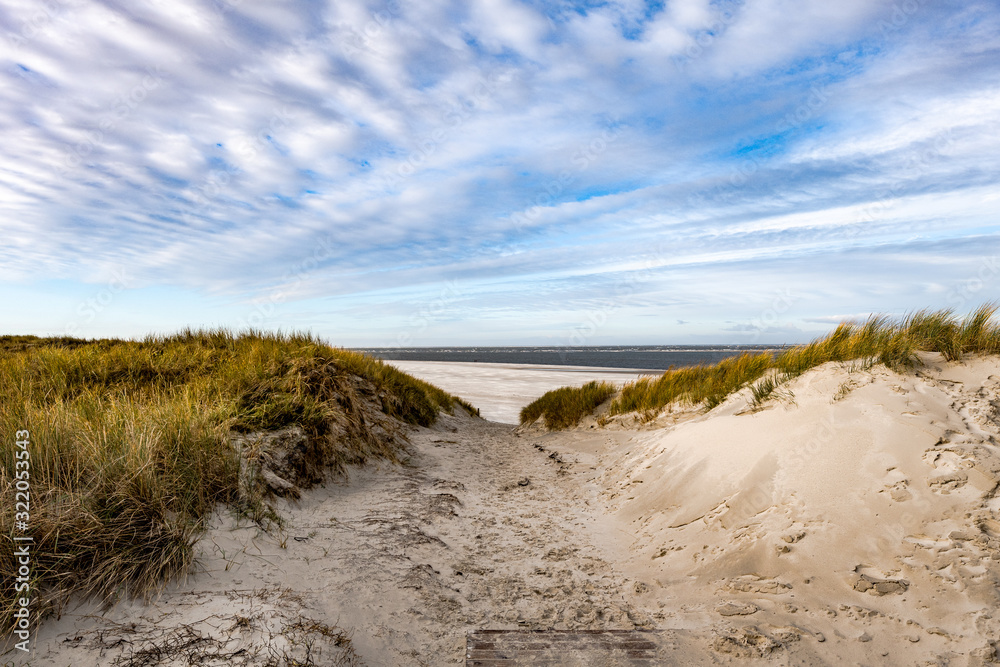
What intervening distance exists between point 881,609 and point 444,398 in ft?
40.3

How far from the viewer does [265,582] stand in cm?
336

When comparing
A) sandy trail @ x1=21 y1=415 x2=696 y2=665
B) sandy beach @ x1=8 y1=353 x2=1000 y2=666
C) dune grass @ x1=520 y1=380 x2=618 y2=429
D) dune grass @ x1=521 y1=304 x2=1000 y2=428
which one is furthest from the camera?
dune grass @ x1=520 y1=380 x2=618 y2=429

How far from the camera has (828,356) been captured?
6.68 meters

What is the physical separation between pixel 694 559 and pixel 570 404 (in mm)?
8557

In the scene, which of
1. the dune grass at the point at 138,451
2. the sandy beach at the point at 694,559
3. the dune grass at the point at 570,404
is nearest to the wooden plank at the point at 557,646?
the sandy beach at the point at 694,559

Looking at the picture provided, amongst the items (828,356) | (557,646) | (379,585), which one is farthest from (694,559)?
(828,356)

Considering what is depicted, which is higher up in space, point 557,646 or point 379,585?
point 379,585

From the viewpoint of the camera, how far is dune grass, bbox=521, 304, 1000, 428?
5.50 meters

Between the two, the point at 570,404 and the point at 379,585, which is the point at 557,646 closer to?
the point at 379,585

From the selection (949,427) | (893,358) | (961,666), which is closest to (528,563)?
(961,666)

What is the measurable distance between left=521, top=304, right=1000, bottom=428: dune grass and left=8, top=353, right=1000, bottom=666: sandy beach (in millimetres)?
343

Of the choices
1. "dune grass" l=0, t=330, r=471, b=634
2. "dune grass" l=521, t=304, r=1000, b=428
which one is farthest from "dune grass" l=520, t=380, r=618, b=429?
"dune grass" l=0, t=330, r=471, b=634

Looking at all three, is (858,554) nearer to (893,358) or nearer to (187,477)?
(893,358)

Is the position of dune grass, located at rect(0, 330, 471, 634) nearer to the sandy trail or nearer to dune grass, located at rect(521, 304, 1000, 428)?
the sandy trail
